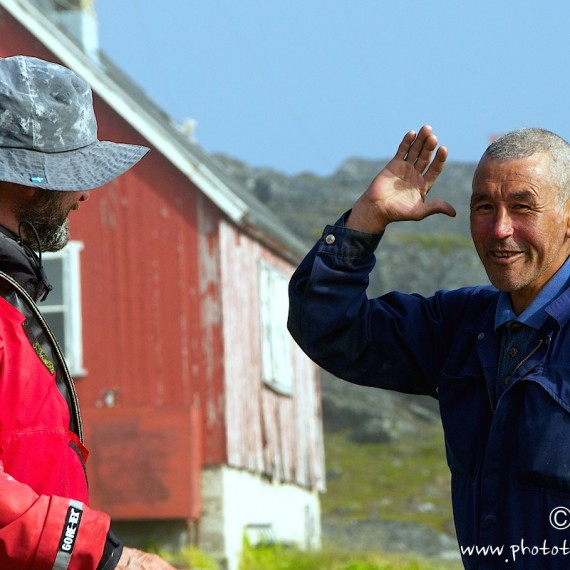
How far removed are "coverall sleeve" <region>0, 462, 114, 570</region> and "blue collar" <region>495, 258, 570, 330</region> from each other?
139 cm

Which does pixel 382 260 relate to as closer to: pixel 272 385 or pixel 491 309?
pixel 272 385

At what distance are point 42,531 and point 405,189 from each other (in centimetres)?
164

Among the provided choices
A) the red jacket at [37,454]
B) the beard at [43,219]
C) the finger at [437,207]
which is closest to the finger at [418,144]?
the finger at [437,207]

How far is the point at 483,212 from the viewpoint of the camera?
3619mm

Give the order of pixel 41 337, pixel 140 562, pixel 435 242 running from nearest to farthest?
1. pixel 140 562
2. pixel 41 337
3. pixel 435 242

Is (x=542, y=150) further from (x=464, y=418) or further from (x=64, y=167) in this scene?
(x=64, y=167)

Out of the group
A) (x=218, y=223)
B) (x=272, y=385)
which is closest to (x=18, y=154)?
(x=218, y=223)

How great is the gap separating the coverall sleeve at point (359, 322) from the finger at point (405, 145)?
27cm

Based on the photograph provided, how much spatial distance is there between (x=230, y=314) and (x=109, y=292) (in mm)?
1461

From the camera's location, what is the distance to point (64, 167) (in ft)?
11.3

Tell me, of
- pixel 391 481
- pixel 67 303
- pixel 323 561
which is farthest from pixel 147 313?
pixel 391 481

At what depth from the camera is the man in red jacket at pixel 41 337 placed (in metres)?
2.79

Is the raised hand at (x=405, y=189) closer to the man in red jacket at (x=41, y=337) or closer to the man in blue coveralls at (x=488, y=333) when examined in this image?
the man in blue coveralls at (x=488, y=333)

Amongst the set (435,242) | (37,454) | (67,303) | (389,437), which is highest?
(435,242)
